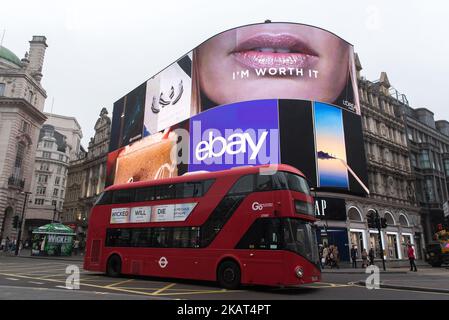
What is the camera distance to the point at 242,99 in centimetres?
3497

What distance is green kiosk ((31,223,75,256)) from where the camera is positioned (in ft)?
127

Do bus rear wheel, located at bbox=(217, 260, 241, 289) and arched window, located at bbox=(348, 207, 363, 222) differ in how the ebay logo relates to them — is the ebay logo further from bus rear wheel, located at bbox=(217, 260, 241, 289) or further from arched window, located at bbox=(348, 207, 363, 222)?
bus rear wheel, located at bbox=(217, 260, 241, 289)

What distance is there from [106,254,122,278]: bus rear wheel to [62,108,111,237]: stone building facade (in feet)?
Answer: 135

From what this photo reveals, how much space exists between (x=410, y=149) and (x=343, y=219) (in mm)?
21437

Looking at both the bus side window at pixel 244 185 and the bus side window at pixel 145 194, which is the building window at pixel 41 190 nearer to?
the bus side window at pixel 145 194

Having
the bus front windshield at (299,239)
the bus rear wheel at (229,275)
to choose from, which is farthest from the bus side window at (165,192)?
the bus front windshield at (299,239)

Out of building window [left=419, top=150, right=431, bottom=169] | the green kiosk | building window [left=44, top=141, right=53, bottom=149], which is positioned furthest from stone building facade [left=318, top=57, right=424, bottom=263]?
building window [left=44, top=141, right=53, bottom=149]

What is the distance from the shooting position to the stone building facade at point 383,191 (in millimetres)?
34625

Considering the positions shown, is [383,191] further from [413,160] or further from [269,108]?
[269,108]

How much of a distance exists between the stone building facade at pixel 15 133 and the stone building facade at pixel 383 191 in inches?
1669

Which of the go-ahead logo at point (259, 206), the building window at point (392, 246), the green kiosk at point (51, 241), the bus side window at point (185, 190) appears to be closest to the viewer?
the go-ahead logo at point (259, 206)

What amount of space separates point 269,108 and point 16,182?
→ 39.8 metres

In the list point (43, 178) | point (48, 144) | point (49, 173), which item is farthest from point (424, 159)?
point (48, 144)
